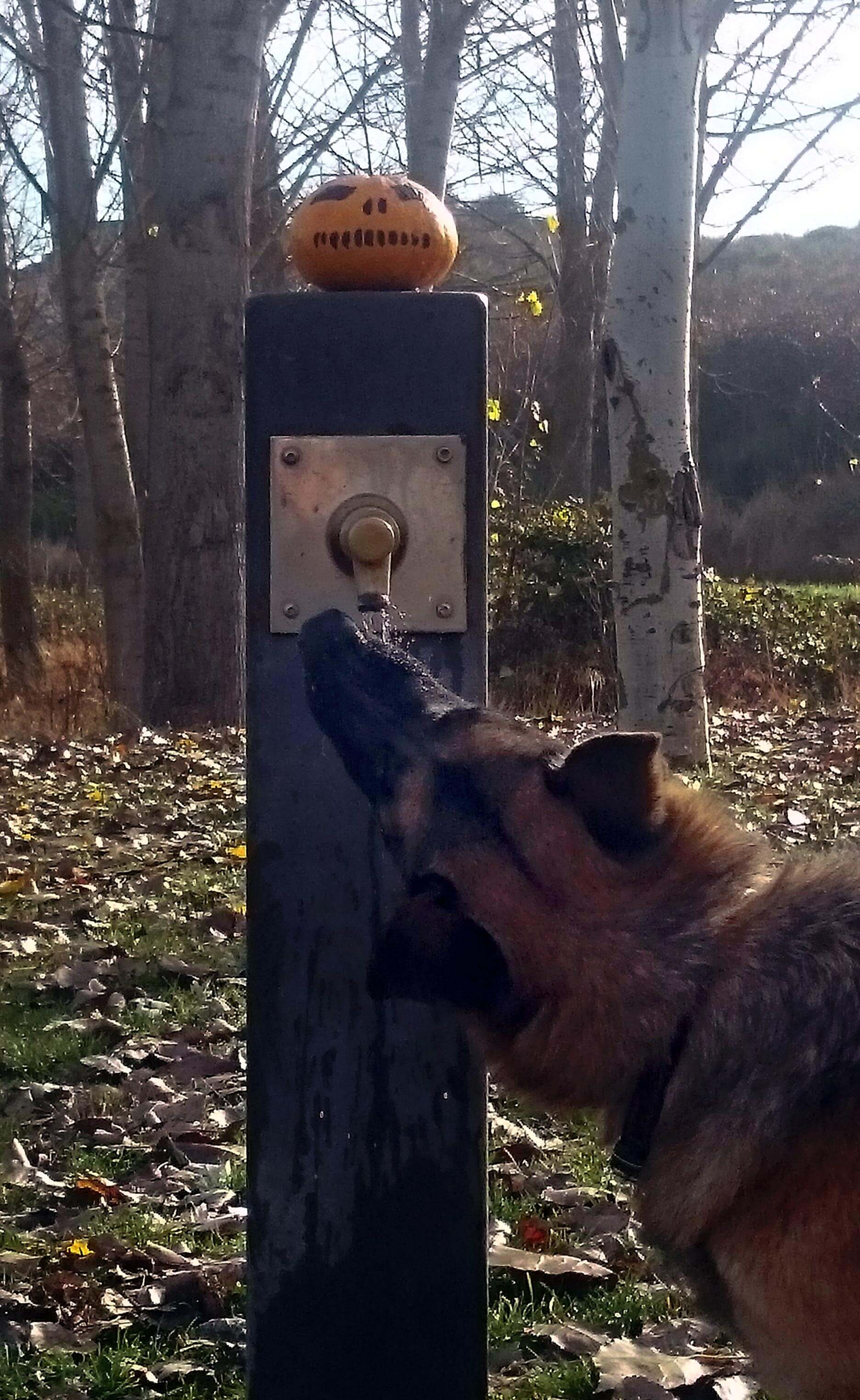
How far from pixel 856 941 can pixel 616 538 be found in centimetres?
633

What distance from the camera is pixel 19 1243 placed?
140 inches

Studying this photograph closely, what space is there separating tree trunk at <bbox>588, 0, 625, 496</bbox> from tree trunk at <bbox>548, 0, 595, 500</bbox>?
183mm

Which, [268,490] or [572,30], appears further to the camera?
[572,30]

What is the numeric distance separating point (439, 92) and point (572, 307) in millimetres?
7931

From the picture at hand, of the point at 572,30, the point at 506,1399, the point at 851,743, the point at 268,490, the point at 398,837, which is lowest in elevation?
the point at 506,1399

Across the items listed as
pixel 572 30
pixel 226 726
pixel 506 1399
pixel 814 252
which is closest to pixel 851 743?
pixel 226 726

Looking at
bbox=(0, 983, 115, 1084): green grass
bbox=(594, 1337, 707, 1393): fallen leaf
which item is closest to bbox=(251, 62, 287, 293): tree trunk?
bbox=(0, 983, 115, 1084): green grass

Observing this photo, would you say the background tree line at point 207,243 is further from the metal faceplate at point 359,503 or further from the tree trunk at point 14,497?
the metal faceplate at point 359,503

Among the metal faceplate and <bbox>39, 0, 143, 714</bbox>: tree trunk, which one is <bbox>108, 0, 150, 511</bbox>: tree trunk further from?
the metal faceplate

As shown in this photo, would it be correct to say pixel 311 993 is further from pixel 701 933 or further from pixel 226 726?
pixel 226 726

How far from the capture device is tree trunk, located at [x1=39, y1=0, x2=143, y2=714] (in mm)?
13141

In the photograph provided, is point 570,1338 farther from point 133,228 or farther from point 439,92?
point 133,228

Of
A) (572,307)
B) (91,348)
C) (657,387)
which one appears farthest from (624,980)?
(572,307)

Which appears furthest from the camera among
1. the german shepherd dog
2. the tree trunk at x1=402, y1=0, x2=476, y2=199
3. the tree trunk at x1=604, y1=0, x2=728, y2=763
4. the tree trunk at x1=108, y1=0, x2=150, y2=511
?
the tree trunk at x1=108, y1=0, x2=150, y2=511
